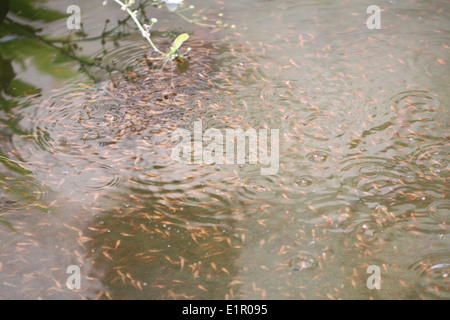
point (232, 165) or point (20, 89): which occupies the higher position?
point (20, 89)

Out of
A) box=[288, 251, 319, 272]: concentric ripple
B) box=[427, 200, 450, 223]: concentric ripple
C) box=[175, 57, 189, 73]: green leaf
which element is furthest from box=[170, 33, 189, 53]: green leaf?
box=[427, 200, 450, 223]: concentric ripple

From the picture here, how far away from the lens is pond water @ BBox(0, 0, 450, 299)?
2203 millimetres

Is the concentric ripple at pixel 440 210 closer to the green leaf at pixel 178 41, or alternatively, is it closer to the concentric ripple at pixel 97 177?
the concentric ripple at pixel 97 177

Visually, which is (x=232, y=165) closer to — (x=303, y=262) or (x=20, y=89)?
(x=303, y=262)

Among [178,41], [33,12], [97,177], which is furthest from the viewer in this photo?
[33,12]

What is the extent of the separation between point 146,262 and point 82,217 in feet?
1.46

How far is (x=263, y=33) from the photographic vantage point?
137 inches

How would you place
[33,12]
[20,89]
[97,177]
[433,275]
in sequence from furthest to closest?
[33,12]
[20,89]
[97,177]
[433,275]

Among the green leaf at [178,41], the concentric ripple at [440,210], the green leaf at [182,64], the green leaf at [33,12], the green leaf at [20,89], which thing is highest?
the green leaf at [33,12]

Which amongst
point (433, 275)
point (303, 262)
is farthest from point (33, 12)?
point (433, 275)

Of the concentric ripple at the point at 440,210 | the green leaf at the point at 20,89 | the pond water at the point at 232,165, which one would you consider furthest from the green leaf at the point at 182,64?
the concentric ripple at the point at 440,210

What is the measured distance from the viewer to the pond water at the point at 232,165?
86.7 inches

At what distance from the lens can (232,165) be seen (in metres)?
2.64

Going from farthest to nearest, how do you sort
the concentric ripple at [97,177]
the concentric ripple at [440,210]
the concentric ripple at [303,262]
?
the concentric ripple at [97,177], the concentric ripple at [440,210], the concentric ripple at [303,262]
